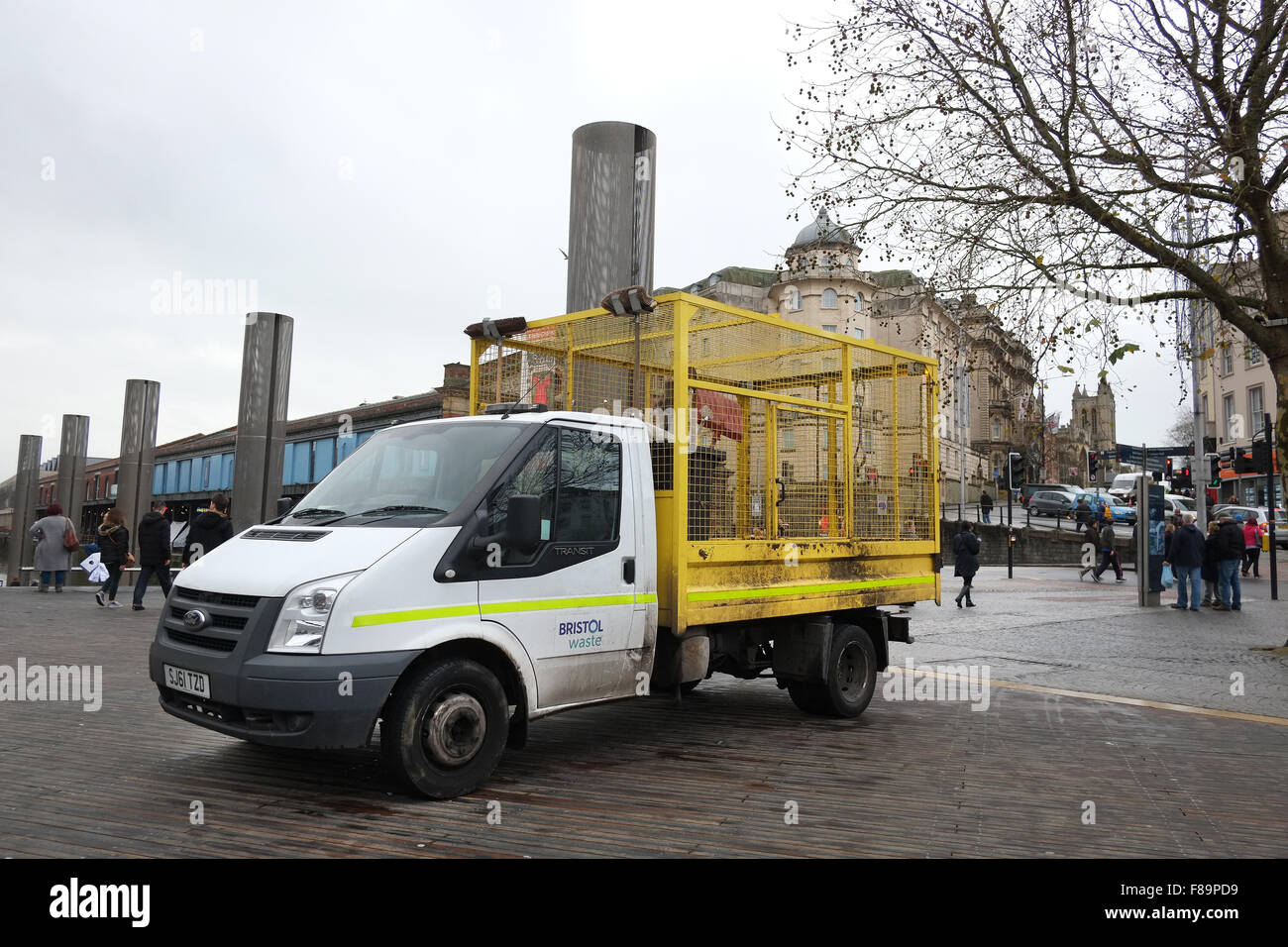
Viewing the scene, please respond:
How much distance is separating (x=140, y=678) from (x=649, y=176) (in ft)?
22.8

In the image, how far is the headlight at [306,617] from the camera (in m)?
4.44

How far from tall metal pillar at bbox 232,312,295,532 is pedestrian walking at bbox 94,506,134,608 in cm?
373

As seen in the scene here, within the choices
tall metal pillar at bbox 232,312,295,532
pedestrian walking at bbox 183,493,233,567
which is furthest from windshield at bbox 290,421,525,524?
tall metal pillar at bbox 232,312,295,532

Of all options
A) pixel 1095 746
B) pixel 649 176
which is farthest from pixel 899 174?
pixel 1095 746

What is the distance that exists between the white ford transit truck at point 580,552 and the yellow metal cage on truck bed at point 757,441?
0.02 meters

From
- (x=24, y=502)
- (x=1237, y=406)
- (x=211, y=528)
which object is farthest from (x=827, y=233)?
(x=1237, y=406)

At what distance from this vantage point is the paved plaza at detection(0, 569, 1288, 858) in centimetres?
429

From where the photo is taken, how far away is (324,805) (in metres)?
4.69

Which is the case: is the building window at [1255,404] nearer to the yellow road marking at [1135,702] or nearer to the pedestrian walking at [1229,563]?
the pedestrian walking at [1229,563]

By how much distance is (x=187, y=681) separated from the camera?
4.76 m

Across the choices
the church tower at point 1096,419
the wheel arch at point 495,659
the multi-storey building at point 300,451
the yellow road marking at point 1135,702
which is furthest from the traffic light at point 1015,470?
the wheel arch at point 495,659

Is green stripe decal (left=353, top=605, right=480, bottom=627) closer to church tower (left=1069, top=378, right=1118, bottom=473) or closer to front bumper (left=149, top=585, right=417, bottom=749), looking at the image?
front bumper (left=149, top=585, right=417, bottom=749)

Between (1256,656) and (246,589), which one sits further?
(1256,656)
